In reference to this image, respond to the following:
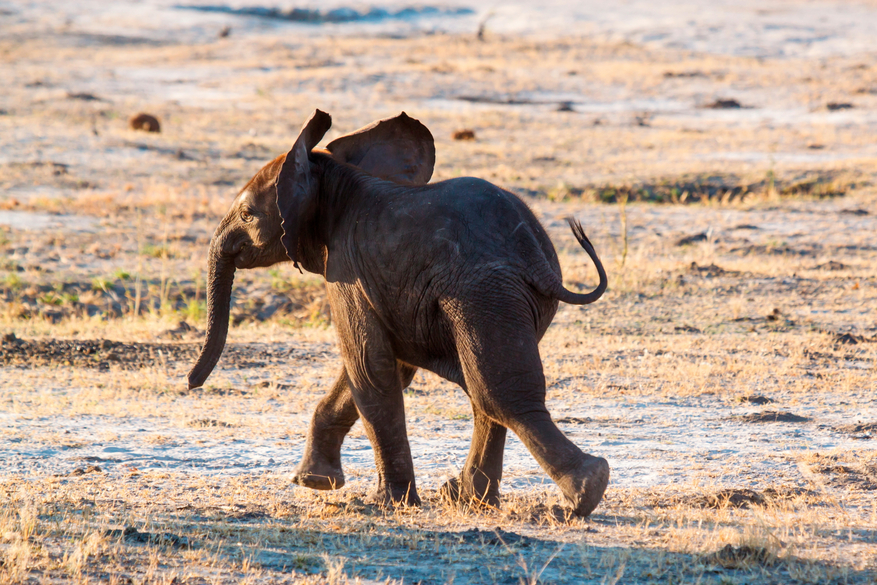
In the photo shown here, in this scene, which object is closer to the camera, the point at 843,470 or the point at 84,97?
the point at 843,470

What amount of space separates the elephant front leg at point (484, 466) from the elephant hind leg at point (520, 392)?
0.58 metres

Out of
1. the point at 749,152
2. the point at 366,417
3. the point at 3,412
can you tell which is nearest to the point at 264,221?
the point at 366,417

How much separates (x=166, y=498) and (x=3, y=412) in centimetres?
269

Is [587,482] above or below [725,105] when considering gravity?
below

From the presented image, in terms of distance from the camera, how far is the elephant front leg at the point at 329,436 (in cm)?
610

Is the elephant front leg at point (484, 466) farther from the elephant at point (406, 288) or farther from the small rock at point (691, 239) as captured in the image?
the small rock at point (691, 239)

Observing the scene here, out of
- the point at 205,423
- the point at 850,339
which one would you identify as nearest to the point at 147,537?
the point at 205,423

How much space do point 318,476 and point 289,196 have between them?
5.14 feet

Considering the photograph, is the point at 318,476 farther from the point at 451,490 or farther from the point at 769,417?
the point at 769,417

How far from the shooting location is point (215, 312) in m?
6.35

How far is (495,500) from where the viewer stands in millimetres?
5785

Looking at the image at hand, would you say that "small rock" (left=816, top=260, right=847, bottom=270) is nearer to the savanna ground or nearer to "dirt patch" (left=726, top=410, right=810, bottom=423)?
the savanna ground

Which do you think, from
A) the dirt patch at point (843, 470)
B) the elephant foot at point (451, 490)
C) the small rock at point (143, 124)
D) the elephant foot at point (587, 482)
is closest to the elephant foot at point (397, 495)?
the elephant foot at point (451, 490)

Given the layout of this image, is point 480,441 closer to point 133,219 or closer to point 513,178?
point 133,219
